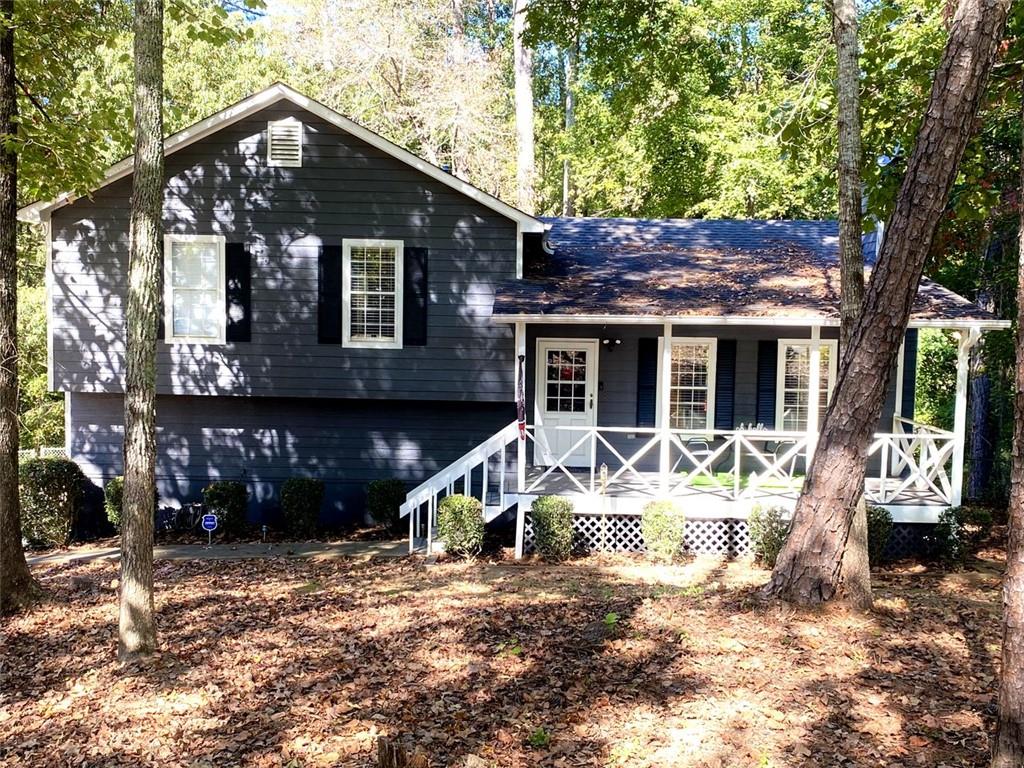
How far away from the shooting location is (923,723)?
517 centimetres

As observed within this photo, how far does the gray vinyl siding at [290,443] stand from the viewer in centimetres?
1295

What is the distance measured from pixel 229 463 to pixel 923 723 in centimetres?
1088

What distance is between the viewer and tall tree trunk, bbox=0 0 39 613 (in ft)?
26.8

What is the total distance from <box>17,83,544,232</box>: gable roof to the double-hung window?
361 centimetres

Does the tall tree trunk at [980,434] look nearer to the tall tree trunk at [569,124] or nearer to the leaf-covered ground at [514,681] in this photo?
the leaf-covered ground at [514,681]

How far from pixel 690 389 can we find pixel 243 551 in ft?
25.7

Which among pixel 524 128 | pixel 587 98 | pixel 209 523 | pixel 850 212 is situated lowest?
pixel 209 523

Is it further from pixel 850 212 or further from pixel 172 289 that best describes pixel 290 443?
pixel 850 212

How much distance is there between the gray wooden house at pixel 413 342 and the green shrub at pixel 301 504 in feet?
1.43

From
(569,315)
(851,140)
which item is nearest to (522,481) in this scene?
(569,315)

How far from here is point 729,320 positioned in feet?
35.4

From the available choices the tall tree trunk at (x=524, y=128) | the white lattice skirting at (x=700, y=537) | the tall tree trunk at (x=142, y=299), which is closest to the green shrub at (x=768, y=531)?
the white lattice skirting at (x=700, y=537)

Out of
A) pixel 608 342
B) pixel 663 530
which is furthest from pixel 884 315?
pixel 608 342

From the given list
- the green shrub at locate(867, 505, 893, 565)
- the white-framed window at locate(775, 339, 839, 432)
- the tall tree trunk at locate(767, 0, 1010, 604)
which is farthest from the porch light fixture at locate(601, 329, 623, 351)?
the tall tree trunk at locate(767, 0, 1010, 604)
